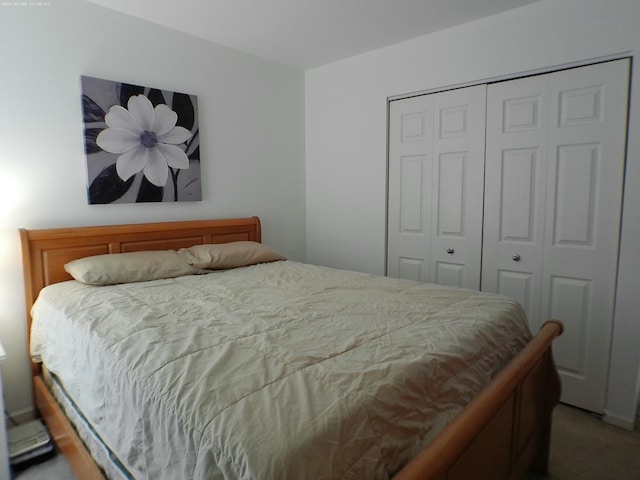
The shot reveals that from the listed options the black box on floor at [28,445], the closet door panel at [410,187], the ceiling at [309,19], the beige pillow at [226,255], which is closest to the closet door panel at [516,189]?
the closet door panel at [410,187]

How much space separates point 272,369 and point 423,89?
2.56 m

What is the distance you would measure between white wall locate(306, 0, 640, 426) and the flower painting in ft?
4.14

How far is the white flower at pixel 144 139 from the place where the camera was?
2535mm

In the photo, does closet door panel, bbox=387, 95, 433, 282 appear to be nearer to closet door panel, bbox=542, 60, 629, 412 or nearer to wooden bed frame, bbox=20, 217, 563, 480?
closet door panel, bbox=542, 60, 629, 412

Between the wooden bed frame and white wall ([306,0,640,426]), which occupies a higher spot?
white wall ([306,0,640,426])

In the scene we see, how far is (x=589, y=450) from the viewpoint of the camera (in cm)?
205

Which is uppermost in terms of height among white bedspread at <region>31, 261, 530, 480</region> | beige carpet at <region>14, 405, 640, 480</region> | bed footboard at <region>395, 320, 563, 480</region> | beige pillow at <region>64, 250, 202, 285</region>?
beige pillow at <region>64, 250, 202, 285</region>

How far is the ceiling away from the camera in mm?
2430

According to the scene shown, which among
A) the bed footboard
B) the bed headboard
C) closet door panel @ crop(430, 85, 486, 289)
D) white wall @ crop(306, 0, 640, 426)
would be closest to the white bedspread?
the bed footboard

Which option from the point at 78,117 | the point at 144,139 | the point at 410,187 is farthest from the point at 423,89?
the point at 78,117

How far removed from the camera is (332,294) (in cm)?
201

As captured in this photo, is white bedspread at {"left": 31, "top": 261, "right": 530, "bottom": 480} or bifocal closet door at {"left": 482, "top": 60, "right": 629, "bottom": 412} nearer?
white bedspread at {"left": 31, "top": 261, "right": 530, "bottom": 480}

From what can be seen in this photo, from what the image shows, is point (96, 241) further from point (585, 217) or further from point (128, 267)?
point (585, 217)

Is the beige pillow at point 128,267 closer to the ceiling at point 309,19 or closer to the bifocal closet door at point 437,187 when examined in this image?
the ceiling at point 309,19
